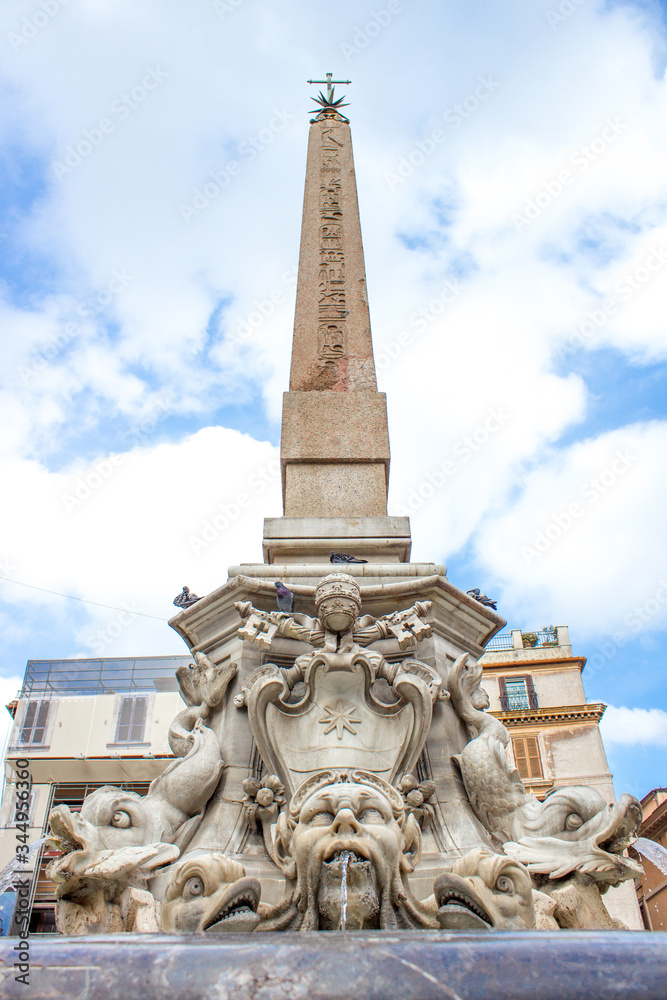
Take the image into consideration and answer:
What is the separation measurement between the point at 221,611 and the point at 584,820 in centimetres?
223

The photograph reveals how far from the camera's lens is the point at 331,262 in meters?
7.53

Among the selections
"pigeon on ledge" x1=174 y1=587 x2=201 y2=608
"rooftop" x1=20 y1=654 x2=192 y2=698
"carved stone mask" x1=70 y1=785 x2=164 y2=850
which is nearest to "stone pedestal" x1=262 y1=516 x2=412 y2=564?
"pigeon on ledge" x1=174 y1=587 x2=201 y2=608

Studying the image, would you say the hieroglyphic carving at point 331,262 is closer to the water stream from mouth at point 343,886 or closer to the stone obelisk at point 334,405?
the stone obelisk at point 334,405

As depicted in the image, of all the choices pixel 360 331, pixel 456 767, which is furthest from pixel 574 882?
pixel 360 331

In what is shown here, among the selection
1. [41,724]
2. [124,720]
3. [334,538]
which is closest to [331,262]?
[334,538]

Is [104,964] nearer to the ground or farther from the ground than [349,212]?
nearer to the ground

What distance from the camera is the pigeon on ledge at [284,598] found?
434 cm

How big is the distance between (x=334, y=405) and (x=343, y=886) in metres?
4.13

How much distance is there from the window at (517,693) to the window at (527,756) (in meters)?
0.90

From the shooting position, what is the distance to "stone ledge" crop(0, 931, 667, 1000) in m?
1.21

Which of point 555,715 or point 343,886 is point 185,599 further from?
point 555,715

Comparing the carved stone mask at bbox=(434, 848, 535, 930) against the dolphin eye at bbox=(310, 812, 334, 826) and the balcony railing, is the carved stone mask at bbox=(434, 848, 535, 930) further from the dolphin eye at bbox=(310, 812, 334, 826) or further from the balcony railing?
the balcony railing

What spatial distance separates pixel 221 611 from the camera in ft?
15.4

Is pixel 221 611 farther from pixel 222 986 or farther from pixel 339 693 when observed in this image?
pixel 222 986
